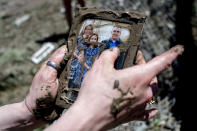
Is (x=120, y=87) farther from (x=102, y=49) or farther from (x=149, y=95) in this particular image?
(x=102, y=49)

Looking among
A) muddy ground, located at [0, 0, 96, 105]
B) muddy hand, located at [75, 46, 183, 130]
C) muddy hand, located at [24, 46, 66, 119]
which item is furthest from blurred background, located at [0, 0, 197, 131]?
muddy hand, located at [75, 46, 183, 130]

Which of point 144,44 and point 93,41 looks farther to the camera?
point 144,44

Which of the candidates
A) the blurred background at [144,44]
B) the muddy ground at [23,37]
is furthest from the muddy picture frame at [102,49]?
the muddy ground at [23,37]

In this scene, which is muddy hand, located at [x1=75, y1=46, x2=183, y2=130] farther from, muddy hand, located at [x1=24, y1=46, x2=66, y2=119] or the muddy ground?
the muddy ground

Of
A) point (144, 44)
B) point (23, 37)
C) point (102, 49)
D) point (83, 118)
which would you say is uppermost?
point (23, 37)

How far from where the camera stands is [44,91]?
1637mm

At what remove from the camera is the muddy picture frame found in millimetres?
1561

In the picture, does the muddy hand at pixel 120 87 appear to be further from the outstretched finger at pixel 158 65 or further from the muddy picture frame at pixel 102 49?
the muddy picture frame at pixel 102 49

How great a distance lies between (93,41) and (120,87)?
0.43 metres

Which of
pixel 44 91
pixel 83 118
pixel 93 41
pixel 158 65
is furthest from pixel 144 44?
pixel 83 118

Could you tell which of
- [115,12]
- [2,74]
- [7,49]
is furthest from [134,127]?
[7,49]

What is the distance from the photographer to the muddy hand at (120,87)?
1.30 metres

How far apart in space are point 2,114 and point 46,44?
8.13 feet

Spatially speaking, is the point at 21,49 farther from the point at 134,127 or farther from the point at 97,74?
the point at 97,74
